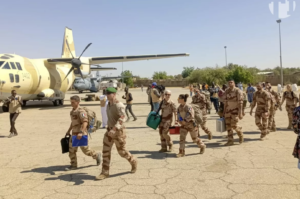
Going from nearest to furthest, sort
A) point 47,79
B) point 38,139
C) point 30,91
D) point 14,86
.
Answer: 1. point 38,139
2. point 14,86
3. point 30,91
4. point 47,79

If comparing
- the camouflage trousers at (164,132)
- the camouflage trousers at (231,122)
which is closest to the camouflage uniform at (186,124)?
the camouflage trousers at (164,132)

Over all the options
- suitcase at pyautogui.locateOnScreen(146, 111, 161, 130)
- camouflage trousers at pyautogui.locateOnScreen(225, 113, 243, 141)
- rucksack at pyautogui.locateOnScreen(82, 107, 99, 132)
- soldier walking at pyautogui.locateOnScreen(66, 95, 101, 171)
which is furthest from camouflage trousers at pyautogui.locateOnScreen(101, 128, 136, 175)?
camouflage trousers at pyautogui.locateOnScreen(225, 113, 243, 141)

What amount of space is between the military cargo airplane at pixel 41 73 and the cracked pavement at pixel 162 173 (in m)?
8.93

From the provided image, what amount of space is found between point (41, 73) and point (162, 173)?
617 inches

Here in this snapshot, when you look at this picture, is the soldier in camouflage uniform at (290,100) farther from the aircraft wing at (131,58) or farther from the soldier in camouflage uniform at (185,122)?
the aircraft wing at (131,58)

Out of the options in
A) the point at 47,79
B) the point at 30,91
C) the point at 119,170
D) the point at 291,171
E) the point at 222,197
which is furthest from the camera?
the point at 47,79

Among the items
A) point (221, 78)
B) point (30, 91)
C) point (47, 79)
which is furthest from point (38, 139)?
point (221, 78)

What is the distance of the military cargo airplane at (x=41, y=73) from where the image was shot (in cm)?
1526

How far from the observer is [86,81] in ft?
145

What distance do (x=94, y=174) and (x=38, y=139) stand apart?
13.6ft

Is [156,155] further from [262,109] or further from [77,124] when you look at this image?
[262,109]

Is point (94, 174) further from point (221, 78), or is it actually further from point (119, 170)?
point (221, 78)

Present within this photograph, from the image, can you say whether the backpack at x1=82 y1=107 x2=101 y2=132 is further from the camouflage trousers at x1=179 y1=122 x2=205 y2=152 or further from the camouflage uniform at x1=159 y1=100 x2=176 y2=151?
the camouflage trousers at x1=179 y1=122 x2=205 y2=152

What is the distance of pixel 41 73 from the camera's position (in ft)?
59.6
